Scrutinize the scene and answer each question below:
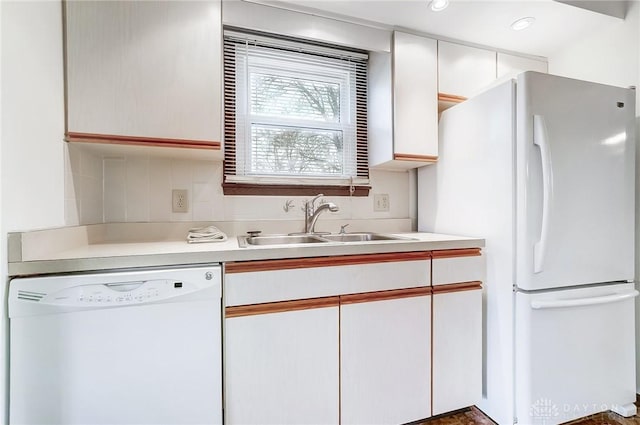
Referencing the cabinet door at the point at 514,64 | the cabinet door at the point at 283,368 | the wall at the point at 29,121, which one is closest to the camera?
the wall at the point at 29,121

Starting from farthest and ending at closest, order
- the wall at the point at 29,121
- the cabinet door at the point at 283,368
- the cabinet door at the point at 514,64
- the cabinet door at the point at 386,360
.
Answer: the cabinet door at the point at 514,64, the cabinet door at the point at 386,360, the cabinet door at the point at 283,368, the wall at the point at 29,121

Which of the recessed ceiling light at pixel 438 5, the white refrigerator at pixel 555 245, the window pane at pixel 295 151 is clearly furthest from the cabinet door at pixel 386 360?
the recessed ceiling light at pixel 438 5

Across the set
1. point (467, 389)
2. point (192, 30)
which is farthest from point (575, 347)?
point (192, 30)

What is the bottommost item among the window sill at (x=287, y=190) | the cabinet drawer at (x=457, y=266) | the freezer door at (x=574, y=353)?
the freezer door at (x=574, y=353)

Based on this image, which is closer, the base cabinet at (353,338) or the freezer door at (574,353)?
the base cabinet at (353,338)

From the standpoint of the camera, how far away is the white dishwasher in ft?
3.04

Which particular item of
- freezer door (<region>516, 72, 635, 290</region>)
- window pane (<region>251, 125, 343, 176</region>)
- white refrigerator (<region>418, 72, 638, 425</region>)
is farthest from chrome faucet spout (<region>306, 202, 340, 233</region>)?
freezer door (<region>516, 72, 635, 290</region>)

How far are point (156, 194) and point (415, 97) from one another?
1.62 m

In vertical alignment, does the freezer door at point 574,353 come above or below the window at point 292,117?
below

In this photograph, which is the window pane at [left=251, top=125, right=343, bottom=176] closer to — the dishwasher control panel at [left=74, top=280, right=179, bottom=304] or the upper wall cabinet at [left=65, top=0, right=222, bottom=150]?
the upper wall cabinet at [left=65, top=0, right=222, bottom=150]

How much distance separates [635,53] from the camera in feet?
5.33

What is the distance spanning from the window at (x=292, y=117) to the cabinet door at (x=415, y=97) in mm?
346

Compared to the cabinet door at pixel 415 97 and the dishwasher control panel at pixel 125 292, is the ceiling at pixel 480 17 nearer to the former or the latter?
the cabinet door at pixel 415 97

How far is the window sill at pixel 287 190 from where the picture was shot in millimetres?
1772
